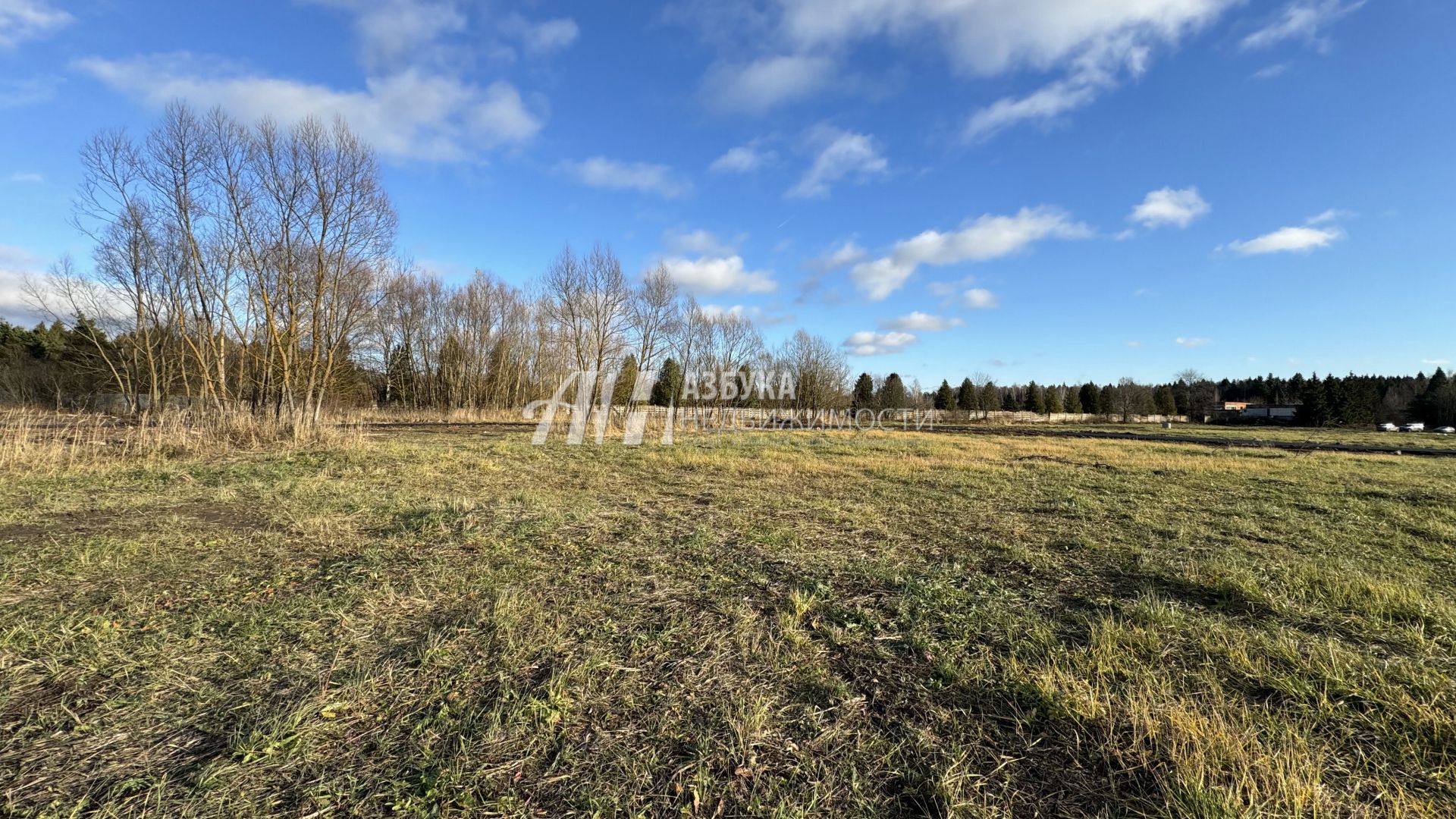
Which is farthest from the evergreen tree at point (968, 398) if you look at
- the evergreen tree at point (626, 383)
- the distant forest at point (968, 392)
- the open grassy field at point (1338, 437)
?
the evergreen tree at point (626, 383)

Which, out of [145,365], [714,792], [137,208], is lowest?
[714,792]

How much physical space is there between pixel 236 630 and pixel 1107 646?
510 centimetres

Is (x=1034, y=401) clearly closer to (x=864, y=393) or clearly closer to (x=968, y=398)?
(x=968, y=398)

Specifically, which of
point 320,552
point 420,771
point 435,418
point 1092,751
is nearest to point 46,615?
point 320,552

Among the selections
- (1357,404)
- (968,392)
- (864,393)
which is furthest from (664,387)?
(1357,404)

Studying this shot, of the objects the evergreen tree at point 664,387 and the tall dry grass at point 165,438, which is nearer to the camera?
the tall dry grass at point 165,438

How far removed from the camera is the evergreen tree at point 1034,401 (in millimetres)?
68562

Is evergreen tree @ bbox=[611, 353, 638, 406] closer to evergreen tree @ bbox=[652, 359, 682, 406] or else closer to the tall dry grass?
evergreen tree @ bbox=[652, 359, 682, 406]

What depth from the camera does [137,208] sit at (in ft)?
60.6

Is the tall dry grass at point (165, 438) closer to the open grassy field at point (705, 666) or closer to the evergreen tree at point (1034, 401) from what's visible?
the open grassy field at point (705, 666)

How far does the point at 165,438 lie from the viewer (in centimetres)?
1082

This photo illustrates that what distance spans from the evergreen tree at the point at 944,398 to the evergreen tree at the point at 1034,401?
11.0 meters

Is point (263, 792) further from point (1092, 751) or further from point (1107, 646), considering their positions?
point (1107, 646)

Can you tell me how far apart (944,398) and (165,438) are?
224 ft
